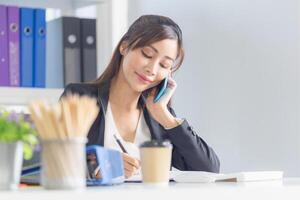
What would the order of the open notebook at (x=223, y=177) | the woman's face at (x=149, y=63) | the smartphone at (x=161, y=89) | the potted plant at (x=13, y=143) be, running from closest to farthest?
the potted plant at (x=13, y=143) → the open notebook at (x=223, y=177) → the woman's face at (x=149, y=63) → the smartphone at (x=161, y=89)

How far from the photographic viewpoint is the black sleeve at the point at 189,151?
6.48ft

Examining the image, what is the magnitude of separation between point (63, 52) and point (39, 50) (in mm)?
101

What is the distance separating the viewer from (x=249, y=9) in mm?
2902

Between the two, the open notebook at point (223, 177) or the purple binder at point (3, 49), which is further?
the purple binder at point (3, 49)

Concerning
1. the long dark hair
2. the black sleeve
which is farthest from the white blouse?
the long dark hair

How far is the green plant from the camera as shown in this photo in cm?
92

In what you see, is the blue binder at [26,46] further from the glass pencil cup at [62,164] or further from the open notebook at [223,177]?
the glass pencil cup at [62,164]

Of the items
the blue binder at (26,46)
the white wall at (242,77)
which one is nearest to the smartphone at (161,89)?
the blue binder at (26,46)

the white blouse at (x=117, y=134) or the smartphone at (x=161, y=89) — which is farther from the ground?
the smartphone at (x=161, y=89)

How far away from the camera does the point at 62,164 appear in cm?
90

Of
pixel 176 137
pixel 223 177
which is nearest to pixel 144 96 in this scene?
pixel 176 137

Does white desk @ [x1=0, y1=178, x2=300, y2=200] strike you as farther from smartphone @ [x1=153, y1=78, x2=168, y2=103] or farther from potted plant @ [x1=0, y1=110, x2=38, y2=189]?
smartphone @ [x1=153, y1=78, x2=168, y2=103]

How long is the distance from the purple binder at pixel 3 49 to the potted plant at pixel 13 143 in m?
1.55

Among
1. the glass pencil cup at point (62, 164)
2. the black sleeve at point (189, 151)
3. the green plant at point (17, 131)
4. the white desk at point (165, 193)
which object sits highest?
the green plant at point (17, 131)
